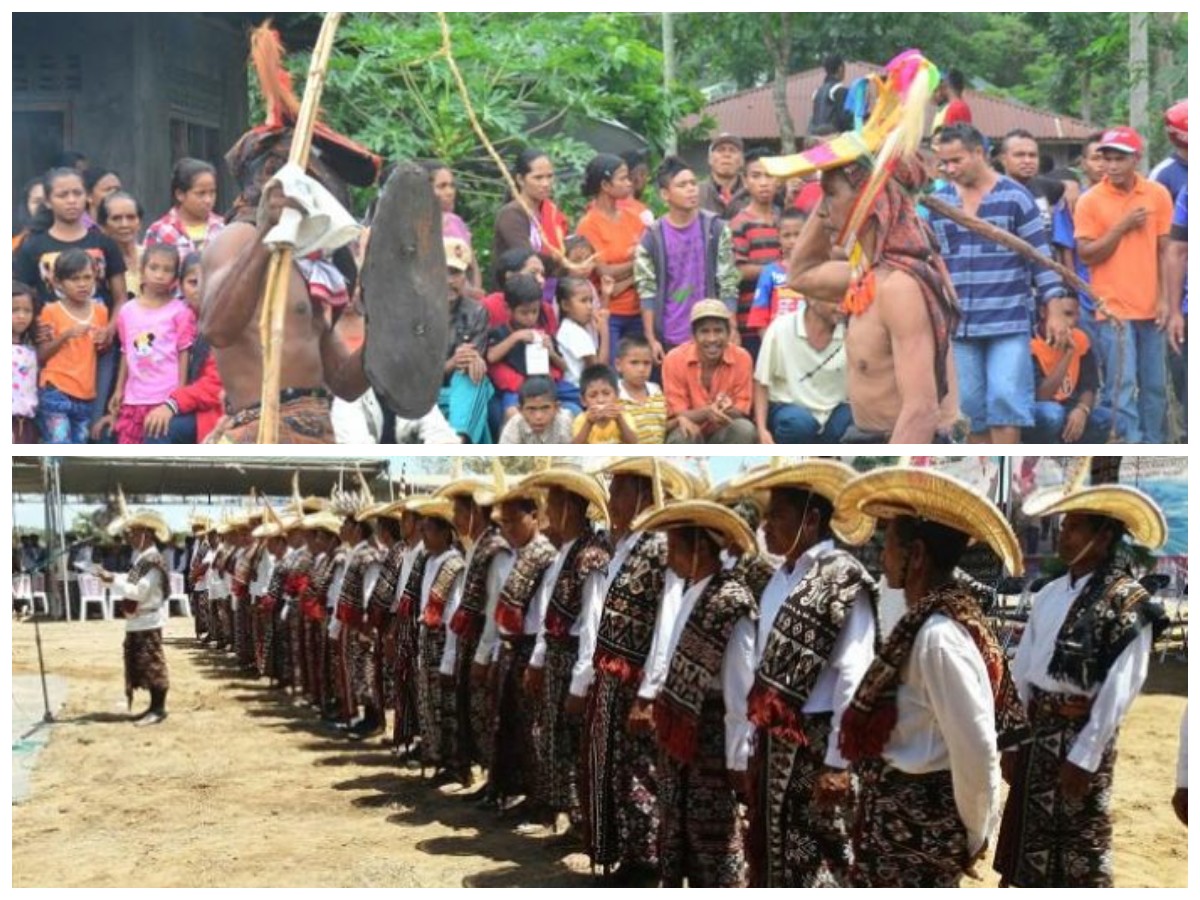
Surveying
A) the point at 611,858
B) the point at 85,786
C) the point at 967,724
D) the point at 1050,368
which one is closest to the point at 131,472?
the point at 85,786

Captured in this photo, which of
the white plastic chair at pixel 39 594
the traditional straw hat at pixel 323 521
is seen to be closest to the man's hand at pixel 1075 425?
the traditional straw hat at pixel 323 521

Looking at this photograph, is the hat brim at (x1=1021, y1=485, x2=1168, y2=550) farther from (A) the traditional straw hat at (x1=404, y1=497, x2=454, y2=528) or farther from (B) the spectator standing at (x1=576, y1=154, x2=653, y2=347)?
(A) the traditional straw hat at (x1=404, y1=497, x2=454, y2=528)

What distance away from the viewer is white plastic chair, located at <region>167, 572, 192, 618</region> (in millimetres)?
8634

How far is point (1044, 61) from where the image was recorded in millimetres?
5809

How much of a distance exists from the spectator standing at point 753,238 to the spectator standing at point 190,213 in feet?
6.12

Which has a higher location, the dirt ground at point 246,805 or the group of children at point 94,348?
the group of children at point 94,348

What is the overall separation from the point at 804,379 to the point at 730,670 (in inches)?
60.9

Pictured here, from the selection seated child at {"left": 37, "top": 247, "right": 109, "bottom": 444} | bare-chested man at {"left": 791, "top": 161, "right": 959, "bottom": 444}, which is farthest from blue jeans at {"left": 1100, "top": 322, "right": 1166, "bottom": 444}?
seated child at {"left": 37, "top": 247, "right": 109, "bottom": 444}

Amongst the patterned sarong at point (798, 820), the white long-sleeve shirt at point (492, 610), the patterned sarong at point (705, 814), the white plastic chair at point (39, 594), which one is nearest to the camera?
the patterned sarong at point (798, 820)

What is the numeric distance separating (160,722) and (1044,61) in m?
4.65

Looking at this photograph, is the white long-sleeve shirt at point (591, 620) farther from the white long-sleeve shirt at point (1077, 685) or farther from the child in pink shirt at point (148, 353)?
the child in pink shirt at point (148, 353)

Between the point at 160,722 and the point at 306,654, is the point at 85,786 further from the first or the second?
the point at 306,654

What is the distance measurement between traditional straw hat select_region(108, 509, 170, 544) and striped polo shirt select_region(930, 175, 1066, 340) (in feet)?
12.0

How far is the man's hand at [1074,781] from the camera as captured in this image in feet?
14.5
